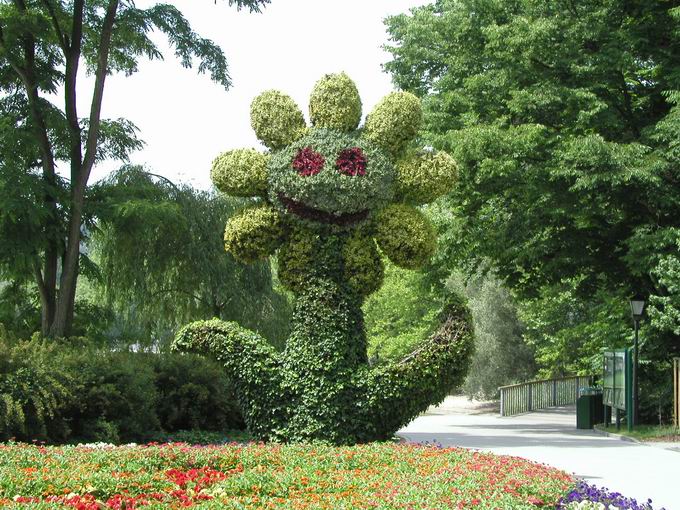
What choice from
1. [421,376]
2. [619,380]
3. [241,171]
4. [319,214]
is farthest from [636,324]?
[241,171]

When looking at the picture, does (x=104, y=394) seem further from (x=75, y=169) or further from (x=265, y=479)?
(x=75, y=169)

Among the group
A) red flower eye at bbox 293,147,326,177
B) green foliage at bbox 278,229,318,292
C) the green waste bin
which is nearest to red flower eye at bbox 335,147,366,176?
red flower eye at bbox 293,147,326,177

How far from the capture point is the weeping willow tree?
21141mm

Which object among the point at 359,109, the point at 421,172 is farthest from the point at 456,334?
the point at 359,109

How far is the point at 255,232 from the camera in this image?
13.4m

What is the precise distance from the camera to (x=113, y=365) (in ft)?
47.6

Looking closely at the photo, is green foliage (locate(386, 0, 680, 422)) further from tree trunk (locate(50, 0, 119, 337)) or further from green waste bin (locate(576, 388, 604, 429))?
tree trunk (locate(50, 0, 119, 337))

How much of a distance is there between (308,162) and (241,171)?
102 centimetres

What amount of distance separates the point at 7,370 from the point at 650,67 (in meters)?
18.5

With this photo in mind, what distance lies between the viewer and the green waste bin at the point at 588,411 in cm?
2589

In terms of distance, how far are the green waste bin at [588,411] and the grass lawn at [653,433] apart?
221cm

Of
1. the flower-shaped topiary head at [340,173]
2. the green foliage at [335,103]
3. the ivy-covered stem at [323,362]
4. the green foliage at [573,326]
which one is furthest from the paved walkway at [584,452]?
the green foliage at [335,103]

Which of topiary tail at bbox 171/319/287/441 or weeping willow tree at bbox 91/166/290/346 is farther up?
weeping willow tree at bbox 91/166/290/346

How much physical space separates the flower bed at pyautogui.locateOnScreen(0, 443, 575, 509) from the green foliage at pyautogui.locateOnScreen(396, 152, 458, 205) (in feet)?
13.3
